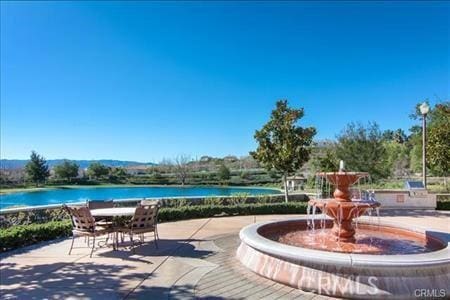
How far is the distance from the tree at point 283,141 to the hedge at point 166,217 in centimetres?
175

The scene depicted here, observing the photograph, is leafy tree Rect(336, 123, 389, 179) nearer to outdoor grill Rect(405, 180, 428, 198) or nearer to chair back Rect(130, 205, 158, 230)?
outdoor grill Rect(405, 180, 428, 198)

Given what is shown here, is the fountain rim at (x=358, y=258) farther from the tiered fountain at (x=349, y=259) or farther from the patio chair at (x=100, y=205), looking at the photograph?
the patio chair at (x=100, y=205)

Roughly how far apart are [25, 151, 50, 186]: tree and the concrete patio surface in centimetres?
4688

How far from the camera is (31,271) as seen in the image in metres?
5.86

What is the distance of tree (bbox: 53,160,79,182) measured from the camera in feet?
176

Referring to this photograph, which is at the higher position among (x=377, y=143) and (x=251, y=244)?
(x=377, y=143)

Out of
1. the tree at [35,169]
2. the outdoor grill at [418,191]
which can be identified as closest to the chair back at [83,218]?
the outdoor grill at [418,191]

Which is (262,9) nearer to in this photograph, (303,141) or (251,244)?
(303,141)

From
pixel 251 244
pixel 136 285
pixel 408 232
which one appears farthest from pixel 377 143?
pixel 136 285

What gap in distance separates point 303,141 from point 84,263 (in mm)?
9783

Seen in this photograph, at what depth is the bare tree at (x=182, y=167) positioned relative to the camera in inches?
2074

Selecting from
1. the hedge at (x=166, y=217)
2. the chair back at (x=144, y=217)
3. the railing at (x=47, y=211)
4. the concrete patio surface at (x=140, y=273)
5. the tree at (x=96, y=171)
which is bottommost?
the concrete patio surface at (x=140, y=273)

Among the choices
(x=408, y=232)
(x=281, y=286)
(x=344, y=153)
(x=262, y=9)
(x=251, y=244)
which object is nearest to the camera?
(x=281, y=286)

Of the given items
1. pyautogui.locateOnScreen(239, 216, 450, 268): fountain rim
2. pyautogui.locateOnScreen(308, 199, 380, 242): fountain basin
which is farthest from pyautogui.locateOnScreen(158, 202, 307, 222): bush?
pyautogui.locateOnScreen(239, 216, 450, 268): fountain rim
